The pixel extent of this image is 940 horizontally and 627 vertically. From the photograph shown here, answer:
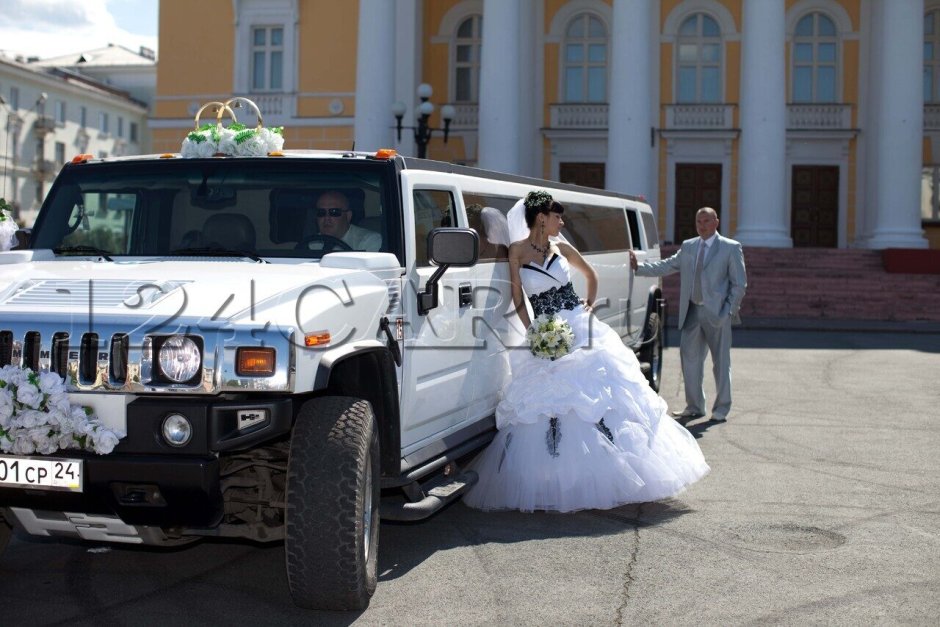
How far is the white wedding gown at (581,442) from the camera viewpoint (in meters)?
7.21

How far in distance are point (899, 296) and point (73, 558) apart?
24.8m

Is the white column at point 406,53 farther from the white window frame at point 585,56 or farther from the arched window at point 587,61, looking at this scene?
the arched window at point 587,61

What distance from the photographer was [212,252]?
5.93m

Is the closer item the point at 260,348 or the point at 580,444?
the point at 260,348

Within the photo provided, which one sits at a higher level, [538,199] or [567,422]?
[538,199]

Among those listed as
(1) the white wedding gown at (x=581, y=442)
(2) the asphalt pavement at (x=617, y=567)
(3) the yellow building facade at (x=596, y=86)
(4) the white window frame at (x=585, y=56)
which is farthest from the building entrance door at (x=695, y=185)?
(1) the white wedding gown at (x=581, y=442)

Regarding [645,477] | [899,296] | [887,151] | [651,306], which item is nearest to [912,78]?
[887,151]

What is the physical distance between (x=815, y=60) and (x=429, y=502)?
3360cm

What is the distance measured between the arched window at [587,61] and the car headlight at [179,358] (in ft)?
110

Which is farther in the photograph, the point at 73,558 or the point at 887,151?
the point at 887,151

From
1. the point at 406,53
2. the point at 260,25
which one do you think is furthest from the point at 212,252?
the point at 260,25

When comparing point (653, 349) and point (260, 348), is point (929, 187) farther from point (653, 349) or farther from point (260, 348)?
point (260, 348)

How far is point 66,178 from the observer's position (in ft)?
21.6

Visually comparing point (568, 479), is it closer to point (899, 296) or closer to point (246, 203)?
point (246, 203)
